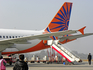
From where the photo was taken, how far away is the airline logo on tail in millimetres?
27172

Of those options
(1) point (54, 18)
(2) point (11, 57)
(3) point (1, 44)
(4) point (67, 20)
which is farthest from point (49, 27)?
(3) point (1, 44)

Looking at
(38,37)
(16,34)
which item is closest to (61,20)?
(16,34)

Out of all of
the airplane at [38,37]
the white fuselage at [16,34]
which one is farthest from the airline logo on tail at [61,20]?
the white fuselage at [16,34]

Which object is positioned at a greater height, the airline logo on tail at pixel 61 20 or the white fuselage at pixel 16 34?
the airline logo on tail at pixel 61 20

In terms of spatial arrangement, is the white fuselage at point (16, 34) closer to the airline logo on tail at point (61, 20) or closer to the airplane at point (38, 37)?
the airplane at point (38, 37)

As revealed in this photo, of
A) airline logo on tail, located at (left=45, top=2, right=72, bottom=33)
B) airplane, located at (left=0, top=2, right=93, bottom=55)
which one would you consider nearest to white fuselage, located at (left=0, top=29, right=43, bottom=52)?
airplane, located at (left=0, top=2, right=93, bottom=55)

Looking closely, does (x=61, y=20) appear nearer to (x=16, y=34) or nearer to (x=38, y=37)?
(x=16, y=34)

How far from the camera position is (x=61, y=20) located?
27.8 meters

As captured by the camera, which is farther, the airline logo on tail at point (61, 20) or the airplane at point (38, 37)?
the airline logo on tail at point (61, 20)

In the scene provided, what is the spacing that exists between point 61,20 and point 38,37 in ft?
35.9

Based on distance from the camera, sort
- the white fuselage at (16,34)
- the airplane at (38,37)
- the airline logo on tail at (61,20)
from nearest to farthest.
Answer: the airplane at (38,37), the white fuselage at (16,34), the airline logo on tail at (61,20)

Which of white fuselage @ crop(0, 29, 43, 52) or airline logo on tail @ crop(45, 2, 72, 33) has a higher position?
airline logo on tail @ crop(45, 2, 72, 33)

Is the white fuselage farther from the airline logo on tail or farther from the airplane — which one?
the airline logo on tail

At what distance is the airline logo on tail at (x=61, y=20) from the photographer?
2717 centimetres
